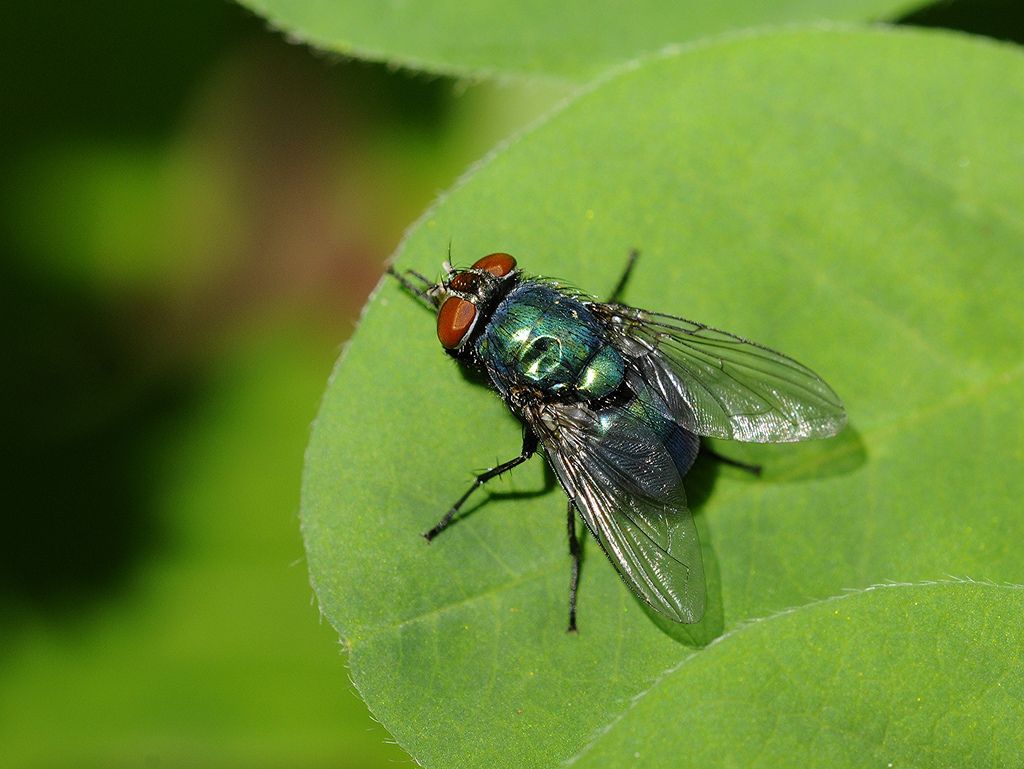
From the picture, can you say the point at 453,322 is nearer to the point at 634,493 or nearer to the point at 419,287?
the point at 419,287

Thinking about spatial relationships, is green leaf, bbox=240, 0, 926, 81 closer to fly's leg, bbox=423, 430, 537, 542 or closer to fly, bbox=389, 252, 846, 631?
fly, bbox=389, 252, 846, 631

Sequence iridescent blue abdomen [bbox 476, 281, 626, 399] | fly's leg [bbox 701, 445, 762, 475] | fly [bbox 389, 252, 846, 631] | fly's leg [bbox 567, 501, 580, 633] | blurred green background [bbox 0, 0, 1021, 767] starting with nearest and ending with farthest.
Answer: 1. fly's leg [bbox 567, 501, 580, 633]
2. fly [bbox 389, 252, 846, 631]
3. fly's leg [bbox 701, 445, 762, 475]
4. iridescent blue abdomen [bbox 476, 281, 626, 399]
5. blurred green background [bbox 0, 0, 1021, 767]

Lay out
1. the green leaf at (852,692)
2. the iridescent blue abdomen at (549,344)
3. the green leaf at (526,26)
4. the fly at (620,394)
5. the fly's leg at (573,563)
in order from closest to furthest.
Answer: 1. the green leaf at (852,692)
2. the fly's leg at (573,563)
3. the fly at (620,394)
4. the iridescent blue abdomen at (549,344)
5. the green leaf at (526,26)

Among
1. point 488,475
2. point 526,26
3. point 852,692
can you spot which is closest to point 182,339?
point 526,26

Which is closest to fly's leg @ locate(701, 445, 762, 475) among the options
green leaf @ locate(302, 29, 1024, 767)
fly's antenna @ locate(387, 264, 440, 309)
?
green leaf @ locate(302, 29, 1024, 767)

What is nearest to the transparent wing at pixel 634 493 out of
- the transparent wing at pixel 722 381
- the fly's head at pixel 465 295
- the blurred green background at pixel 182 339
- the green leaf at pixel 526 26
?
the transparent wing at pixel 722 381

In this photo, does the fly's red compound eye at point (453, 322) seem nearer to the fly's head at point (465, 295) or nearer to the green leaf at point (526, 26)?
the fly's head at point (465, 295)

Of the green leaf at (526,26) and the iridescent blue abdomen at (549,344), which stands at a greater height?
the green leaf at (526,26)

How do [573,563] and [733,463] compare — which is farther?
[733,463]
